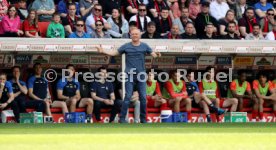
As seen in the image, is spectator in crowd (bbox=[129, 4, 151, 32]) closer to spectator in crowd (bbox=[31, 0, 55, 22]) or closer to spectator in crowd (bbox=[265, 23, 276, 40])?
spectator in crowd (bbox=[31, 0, 55, 22])

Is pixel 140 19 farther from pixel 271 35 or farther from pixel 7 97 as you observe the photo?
pixel 7 97

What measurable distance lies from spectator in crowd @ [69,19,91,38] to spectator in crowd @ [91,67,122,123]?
921 mm

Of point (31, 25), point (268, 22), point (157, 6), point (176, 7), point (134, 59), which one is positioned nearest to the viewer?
point (134, 59)

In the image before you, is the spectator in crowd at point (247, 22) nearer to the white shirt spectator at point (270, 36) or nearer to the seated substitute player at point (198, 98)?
the white shirt spectator at point (270, 36)

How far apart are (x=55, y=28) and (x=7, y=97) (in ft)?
6.50

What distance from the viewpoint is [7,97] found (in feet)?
74.1

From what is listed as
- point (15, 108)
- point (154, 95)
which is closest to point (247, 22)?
point (154, 95)

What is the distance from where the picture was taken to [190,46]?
23.5m

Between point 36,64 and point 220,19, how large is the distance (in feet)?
17.3

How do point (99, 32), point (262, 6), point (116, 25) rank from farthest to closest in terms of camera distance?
point (262, 6), point (116, 25), point (99, 32)

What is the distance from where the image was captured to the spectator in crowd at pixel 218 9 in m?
25.5

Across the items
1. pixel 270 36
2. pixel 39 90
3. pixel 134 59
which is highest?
pixel 270 36
